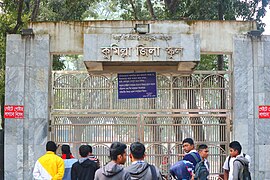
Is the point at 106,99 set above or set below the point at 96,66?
below

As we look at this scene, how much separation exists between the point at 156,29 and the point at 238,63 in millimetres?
1912

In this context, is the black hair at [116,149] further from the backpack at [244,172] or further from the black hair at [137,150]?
the backpack at [244,172]

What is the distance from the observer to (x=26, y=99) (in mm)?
10445

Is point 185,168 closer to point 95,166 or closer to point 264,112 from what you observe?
point 95,166

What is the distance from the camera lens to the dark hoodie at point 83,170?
7074 millimetres

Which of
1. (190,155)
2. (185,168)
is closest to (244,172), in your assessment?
(190,155)

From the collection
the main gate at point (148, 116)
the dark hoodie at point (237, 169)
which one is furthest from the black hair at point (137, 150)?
the main gate at point (148, 116)

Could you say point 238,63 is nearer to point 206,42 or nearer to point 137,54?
point 206,42

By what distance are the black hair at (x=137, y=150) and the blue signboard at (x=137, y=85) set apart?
208 inches

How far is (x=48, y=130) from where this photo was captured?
10.5 meters

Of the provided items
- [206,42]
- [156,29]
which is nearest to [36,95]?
[156,29]

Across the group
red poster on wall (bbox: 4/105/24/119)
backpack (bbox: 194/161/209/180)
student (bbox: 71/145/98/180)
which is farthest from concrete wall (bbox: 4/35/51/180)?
backpack (bbox: 194/161/209/180)

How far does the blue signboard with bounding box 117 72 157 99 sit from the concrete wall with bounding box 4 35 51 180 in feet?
5.28

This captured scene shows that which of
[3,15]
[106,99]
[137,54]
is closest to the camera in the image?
[137,54]
